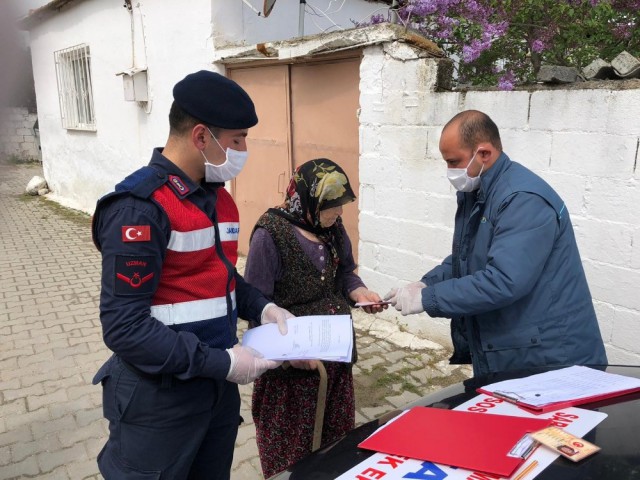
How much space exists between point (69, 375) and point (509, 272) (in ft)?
11.3

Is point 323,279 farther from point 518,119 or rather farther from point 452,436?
point 518,119

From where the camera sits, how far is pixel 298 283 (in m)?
2.25

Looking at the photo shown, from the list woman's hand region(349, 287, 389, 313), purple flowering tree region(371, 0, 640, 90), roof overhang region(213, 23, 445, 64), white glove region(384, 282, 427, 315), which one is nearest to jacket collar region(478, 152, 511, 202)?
white glove region(384, 282, 427, 315)

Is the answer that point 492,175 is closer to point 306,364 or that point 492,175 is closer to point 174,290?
point 306,364

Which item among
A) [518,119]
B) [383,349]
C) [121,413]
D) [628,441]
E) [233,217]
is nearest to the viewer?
[628,441]

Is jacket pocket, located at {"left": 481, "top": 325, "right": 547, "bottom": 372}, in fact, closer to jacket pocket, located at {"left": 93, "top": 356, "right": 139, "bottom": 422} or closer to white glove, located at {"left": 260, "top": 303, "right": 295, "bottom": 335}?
white glove, located at {"left": 260, "top": 303, "right": 295, "bottom": 335}

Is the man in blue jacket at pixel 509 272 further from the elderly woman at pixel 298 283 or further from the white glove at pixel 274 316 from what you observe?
Result: the white glove at pixel 274 316

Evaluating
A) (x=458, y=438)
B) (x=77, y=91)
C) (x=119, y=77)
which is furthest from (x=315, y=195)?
(x=77, y=91)

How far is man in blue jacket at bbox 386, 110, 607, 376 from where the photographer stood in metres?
1.86

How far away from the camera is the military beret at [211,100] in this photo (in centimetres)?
161

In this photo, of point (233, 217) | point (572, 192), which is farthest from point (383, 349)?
Result: point (233, 217)

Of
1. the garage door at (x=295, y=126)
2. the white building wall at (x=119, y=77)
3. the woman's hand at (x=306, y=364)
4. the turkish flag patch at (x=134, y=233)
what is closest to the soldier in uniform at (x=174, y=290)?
the turkish flag patch at (x=134, y=233)

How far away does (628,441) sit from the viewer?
129 cm

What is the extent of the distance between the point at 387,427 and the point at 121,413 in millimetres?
828
